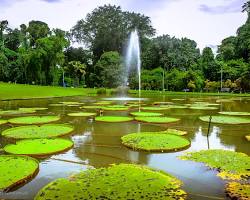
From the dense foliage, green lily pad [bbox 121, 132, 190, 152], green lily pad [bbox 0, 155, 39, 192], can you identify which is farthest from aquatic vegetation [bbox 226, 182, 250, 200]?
the dense foliage

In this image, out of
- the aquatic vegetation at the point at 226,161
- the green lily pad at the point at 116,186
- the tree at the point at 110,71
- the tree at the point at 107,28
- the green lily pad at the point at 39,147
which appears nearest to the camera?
the green lily pad at the point at 116,186

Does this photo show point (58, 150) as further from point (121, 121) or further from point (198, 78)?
point (198, 78)

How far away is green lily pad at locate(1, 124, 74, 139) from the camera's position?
12959 mm

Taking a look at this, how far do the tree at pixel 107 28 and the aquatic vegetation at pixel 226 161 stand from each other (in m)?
65.9

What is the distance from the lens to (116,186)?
7141 mm

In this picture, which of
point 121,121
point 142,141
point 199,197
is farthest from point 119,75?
point 199,197

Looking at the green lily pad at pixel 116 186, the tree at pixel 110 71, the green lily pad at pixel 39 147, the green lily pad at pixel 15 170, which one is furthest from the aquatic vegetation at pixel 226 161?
the tree at pixel 110 71

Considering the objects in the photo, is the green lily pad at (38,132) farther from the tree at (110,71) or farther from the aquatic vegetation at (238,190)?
the tree at (110,71)

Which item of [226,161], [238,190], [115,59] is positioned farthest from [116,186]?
[115,59]

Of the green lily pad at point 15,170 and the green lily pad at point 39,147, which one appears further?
the green lily pad at point 39,147

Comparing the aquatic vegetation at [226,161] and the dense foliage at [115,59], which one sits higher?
the dense foliage at [115,59]

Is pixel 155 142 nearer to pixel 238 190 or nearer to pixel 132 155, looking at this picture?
pixel 132 155

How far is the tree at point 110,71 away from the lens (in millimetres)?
60688

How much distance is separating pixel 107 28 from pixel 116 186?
70.4 m
